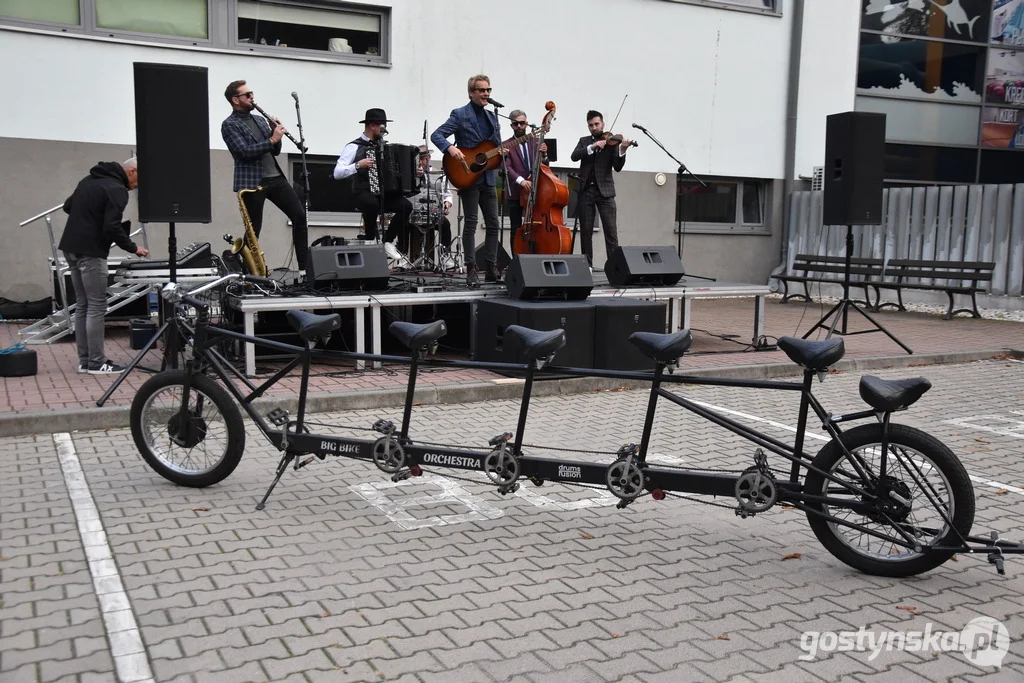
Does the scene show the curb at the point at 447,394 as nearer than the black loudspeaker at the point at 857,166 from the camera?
Yes

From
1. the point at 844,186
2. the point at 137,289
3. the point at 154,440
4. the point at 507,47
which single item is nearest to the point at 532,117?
the point at 507,47

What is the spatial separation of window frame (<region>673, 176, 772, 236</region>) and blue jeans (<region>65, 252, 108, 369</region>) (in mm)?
10494

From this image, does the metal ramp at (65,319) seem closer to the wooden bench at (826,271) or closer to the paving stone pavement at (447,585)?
the paving stone pavement at (447,585)

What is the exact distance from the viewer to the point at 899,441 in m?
4.29

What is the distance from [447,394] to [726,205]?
1050cm

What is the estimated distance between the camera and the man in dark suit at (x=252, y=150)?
9.70m

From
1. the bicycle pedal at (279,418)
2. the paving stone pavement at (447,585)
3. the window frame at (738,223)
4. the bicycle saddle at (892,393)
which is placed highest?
the window frame at (738,223)

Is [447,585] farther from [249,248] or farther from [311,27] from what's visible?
[311,27]

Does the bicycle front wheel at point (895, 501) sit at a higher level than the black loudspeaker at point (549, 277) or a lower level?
lower

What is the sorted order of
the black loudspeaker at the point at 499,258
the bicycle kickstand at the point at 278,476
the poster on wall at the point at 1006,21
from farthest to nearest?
the poster on wall at the point at 1006,21, the black loudspeaker at the point at 499,258, the bicycle kickstand at the point at 278,476

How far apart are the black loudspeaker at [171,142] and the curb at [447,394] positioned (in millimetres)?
1668

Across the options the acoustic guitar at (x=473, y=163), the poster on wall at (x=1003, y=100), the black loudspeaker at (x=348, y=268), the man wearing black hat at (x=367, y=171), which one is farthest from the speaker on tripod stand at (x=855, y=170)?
the poster on wall at (x=1003, y=100)

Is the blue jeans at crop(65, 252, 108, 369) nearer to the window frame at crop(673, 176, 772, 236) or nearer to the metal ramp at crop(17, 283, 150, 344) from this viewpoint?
the metal ramp at crop(17, 283, 150, 344)

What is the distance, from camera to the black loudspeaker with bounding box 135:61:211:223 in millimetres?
7836
